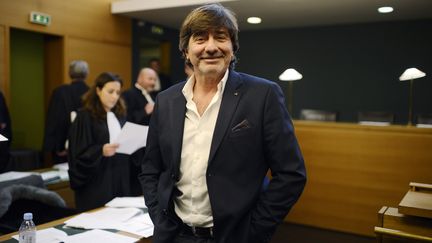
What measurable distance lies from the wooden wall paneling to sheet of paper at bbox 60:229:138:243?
391cm

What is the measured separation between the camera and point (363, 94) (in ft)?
21.8

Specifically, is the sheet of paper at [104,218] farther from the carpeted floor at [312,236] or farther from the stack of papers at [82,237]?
the carpeted floor at [312,236]

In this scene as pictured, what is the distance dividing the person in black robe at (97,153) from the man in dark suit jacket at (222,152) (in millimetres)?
1284

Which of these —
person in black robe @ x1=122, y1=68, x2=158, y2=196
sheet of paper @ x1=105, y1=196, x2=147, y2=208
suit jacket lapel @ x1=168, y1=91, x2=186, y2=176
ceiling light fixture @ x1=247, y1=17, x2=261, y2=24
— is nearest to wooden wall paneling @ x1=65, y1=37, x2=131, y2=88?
person in black robe @ x1=122, y1=68, x2=158, y2=196

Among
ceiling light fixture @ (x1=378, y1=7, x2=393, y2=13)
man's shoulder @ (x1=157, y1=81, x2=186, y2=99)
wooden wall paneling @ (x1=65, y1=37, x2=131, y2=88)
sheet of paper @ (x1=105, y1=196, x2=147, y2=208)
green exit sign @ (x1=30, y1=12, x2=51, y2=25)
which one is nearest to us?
man's shoulder @ (x1=157, y1=81, x2=186, y2=99)

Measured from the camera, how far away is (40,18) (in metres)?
4.86

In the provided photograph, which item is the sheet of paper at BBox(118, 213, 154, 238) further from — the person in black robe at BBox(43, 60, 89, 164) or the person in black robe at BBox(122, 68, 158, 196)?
the person in black robe at BBox(43, 60, 89, 164)

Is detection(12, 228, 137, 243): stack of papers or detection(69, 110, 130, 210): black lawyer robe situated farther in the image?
detection(69, 110, 130, 210): black lawyer robe

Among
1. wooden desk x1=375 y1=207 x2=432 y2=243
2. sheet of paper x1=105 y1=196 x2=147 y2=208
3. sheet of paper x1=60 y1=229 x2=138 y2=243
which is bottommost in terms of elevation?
sheet of paper x1=60 y1=229 x2=138 y2=243

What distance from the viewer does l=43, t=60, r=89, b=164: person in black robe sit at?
13.9 ft

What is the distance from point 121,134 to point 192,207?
1.28m

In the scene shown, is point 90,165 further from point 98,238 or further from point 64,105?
point 64,105

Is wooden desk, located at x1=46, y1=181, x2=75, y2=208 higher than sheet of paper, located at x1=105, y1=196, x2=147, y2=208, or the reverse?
sheet of paper, located at x1=105, y1=196, x2=147, y2=208

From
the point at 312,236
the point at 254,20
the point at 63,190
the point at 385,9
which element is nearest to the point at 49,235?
the point at 63,190
